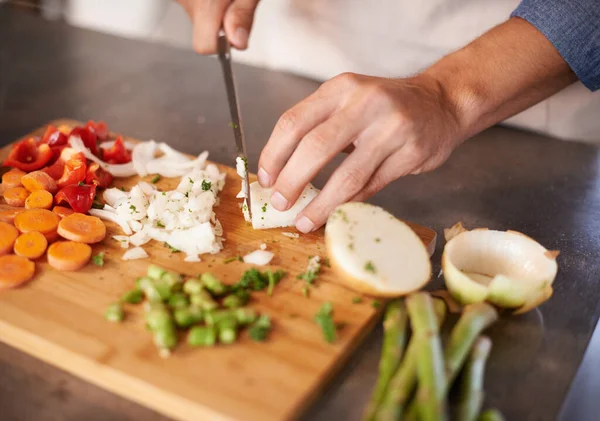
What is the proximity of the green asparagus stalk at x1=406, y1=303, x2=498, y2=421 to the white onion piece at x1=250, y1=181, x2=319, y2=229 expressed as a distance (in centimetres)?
54

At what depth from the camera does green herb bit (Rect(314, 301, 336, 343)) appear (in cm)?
136

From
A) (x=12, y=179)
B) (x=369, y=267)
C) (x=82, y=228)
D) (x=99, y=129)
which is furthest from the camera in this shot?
(x=99, y=129)

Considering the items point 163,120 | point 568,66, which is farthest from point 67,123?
point 568,66

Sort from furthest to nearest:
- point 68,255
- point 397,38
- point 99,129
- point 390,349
Answer: point 397,38, point 99,129, point 68,255, point 390,349

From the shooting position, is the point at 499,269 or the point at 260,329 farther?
the point at 499,269

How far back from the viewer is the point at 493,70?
184 centimetres

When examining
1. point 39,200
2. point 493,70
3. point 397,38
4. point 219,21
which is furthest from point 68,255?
point 397,38

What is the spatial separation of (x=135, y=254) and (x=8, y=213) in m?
0.41

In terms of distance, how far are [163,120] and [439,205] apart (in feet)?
3.72

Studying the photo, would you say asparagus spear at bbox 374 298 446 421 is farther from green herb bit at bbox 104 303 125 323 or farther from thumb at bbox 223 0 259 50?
thumb at bbox 223 0 259 50

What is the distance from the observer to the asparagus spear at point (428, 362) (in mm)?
1148

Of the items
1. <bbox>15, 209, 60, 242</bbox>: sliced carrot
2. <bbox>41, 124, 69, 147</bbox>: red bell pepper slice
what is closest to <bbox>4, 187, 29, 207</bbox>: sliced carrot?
<bbox>15, 209, 60, 242</bbox>: sliced carrot

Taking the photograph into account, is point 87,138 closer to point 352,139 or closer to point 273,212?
point 273,212

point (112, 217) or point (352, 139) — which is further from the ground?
point (352, 139)
